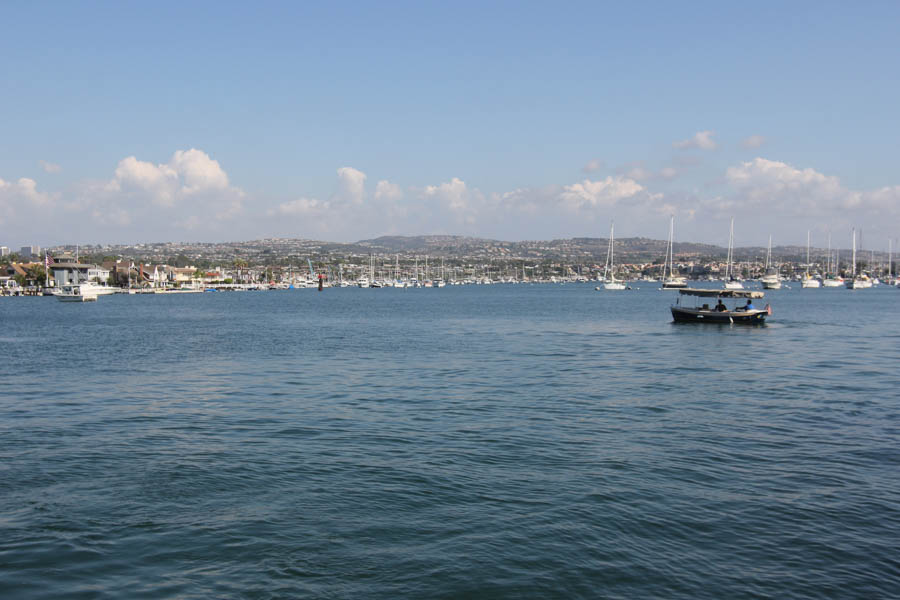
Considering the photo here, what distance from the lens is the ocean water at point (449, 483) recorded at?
10.6 m

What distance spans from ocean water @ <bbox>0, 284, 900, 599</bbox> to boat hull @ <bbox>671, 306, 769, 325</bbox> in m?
25.5

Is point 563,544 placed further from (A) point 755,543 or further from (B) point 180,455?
(B) point 180,455

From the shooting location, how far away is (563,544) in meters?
11.7

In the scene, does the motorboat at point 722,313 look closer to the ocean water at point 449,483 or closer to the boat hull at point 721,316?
the boat hull at point 721,316

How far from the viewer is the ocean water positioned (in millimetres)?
10633

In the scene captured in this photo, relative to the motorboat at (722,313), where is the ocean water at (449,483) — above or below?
below

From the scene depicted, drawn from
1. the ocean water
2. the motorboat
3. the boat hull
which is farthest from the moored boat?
the boat hull

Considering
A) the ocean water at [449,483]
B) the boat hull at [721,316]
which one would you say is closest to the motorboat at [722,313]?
the boat hull at [721,316]

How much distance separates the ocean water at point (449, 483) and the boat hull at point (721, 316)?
2554 cm

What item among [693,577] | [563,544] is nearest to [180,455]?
[563,544]

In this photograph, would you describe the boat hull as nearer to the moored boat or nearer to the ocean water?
the ocean water

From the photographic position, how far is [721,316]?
59250mm

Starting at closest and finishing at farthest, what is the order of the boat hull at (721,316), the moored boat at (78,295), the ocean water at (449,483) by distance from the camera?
the ocean water at (449,483) < the boat hull at (721,316) < the moored boat at (78,295)

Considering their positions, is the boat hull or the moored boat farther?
the moored boat
